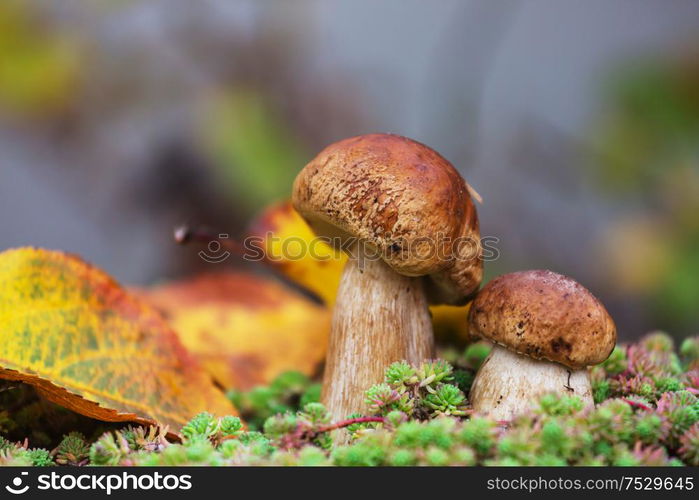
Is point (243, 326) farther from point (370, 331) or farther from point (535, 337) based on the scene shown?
point (535, 337)

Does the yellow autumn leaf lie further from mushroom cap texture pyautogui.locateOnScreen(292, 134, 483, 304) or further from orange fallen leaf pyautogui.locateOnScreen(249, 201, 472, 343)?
mushroom cap texture pyautogui.locateOnScreen(292, 134, 483, 304)

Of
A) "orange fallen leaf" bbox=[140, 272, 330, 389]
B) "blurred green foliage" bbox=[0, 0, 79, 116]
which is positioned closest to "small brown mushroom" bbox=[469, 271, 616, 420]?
"orange fallen leaf" bbox=[140, 272, 330, 389]

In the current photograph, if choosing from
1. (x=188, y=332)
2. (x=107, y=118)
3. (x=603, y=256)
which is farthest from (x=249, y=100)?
(x=603, y=256)

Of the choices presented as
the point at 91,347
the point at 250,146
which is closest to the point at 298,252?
the point at 91,347

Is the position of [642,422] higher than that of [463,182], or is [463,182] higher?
[463,182]

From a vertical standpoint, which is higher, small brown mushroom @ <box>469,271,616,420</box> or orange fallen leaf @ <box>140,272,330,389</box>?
orange fallen leaf @ <box>140,272,330,389</box>

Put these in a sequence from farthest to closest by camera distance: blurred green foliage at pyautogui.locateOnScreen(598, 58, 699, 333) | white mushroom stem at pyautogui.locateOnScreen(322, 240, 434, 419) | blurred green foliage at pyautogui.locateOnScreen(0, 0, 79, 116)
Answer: blurred green foliage at pyautogui.locateOnScreen(598, 58, 699, 333)
blurred green foliage at pyautogui.locateOnScreen(0, 0, 79, 116)
white mushroom stem at pyautogui.locateOnScreen(322, 240, 434, 419)

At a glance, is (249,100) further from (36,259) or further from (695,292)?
(695,292)
